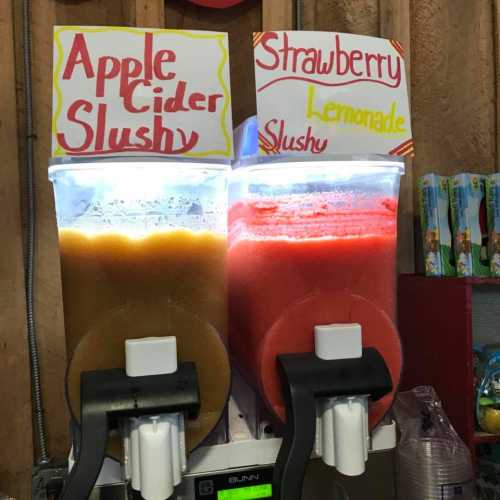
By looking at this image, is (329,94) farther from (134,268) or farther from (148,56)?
(134,268)

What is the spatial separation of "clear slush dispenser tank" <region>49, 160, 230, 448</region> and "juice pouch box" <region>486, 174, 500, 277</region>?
2.50 ft

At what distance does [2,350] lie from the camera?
1080 mm

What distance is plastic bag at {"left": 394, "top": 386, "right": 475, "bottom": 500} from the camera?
83cm

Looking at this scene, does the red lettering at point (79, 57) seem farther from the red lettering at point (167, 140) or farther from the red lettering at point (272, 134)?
the red lettering at point (272, 134)

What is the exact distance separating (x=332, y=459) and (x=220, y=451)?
0.14 m

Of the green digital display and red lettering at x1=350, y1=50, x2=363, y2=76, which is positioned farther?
red lettering at x1=350, y1=50, x2=363, y2=76

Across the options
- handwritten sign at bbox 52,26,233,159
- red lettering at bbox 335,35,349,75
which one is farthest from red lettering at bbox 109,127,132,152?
red lettering at bbox 335,35,349,75

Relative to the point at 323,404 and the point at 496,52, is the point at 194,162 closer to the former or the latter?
the point at 323,404

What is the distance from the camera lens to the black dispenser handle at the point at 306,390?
22.5 inches

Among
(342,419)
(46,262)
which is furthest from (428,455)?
(46,262)

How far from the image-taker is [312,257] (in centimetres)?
65

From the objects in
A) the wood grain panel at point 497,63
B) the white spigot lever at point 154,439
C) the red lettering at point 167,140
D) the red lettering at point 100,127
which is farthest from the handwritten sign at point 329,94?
the wood grain panel at point 497,63

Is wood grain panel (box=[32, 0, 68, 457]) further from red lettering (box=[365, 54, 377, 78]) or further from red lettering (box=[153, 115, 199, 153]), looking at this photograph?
red lettering (box=[365, 54, 377, 78])

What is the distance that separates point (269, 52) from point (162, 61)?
154 millimetres
